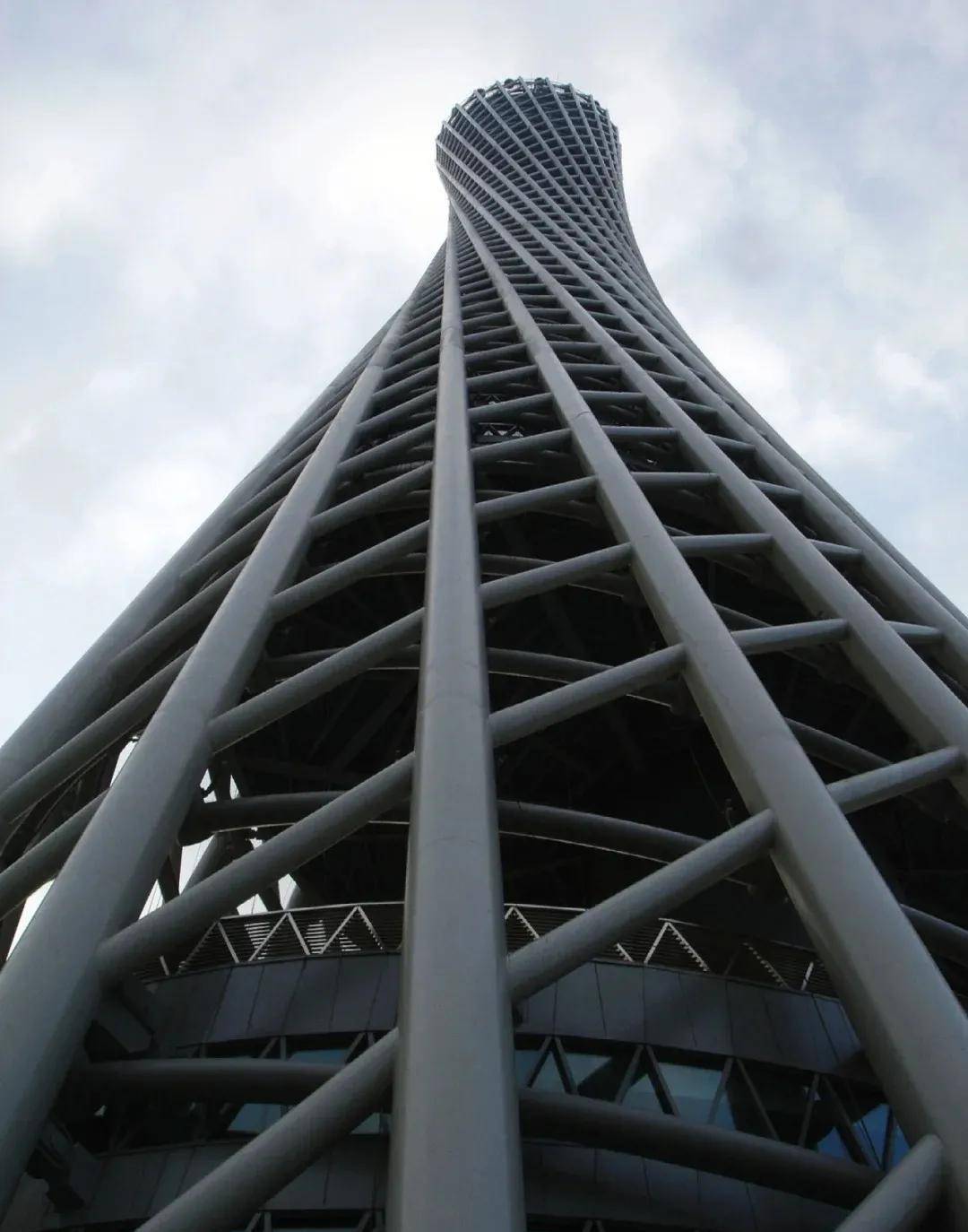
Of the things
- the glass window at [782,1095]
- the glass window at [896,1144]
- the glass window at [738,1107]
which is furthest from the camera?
the glass window at [896,1144]

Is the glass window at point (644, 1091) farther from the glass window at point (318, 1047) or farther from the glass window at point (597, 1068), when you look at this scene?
the glass window at point (318, 1047)

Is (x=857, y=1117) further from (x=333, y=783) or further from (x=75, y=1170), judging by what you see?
(x=333, y=783)

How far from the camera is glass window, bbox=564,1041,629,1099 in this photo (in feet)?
31.9

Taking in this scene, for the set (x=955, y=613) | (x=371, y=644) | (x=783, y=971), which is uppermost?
(x=955, y=613)

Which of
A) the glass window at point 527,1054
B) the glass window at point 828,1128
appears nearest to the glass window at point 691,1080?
the glass window at point 828,1128

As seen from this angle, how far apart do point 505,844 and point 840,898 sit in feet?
50.7

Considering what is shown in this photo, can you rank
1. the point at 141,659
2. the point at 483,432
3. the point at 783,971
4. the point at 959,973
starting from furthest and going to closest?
1. the point at 483,432
2. the point at 959,973
3. the point at 141,659
4. the point at 783,971

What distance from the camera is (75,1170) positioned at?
8.90 metres

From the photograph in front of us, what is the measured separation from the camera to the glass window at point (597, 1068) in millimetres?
9719

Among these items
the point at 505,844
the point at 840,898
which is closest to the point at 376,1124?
the point at 840,898

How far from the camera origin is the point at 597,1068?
9938 mm

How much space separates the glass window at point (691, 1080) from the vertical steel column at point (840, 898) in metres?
3.12

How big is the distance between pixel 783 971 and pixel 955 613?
7434 millimetres

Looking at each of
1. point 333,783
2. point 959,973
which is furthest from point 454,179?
point 959,973
